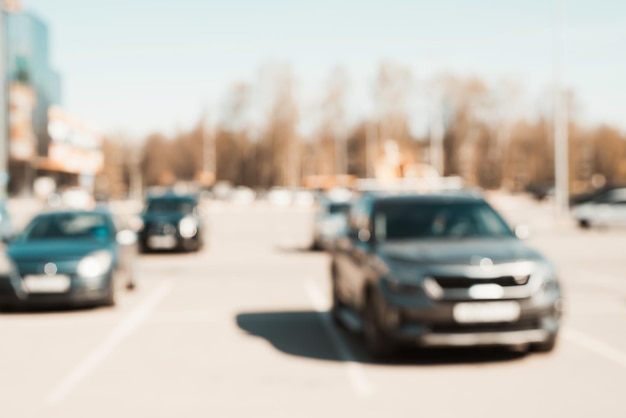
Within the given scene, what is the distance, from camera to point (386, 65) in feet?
300

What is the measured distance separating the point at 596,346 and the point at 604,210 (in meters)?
27.2

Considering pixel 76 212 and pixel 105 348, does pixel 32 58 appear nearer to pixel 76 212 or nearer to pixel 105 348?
pixel 76 212

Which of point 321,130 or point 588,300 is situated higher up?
point 321,130

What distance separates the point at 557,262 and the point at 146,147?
117 m

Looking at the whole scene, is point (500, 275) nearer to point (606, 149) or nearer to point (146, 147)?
point (606, 149)

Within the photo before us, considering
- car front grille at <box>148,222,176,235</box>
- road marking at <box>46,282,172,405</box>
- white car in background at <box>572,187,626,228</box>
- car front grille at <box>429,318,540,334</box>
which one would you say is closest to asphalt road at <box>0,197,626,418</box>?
road marking at <box>46,282,172,405</box>

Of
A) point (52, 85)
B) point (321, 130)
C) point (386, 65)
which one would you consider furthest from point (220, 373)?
point (52, 85)

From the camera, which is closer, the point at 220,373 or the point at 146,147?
the point at 220,373

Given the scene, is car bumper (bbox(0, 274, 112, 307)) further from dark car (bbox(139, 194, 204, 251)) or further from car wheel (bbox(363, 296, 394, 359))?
dark car (bbox(139, 194, 204, 251))

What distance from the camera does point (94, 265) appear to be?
11391mm

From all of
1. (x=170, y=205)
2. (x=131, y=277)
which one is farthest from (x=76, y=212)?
(x=170, y=205)

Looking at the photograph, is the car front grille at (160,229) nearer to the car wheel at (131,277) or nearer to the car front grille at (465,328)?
the car wheel at (131,277)

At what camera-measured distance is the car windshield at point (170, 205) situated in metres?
24.5

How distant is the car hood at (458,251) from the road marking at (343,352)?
3.21ft
